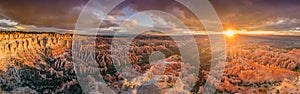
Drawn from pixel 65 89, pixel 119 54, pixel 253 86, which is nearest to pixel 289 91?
pixel 253 86

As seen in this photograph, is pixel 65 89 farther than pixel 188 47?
No

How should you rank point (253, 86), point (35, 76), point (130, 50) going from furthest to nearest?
point (130, 50) → point (35, 76) → point (253, 86)

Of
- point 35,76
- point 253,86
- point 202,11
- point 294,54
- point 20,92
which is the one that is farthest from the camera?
point 35,76

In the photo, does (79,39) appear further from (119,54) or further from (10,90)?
(10,90)

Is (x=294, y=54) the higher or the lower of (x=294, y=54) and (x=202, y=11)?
the lower

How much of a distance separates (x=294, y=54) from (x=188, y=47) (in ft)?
18.2

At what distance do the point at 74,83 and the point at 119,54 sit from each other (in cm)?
708

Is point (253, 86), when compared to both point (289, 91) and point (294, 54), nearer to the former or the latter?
point (289, 91)

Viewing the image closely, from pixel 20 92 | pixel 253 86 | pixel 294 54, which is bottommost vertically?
pixel 20 92

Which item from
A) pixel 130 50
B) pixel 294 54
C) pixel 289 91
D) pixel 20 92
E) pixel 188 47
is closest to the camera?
pixel 289 91

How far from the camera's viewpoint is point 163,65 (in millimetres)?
16266

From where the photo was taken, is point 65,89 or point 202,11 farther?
point 65,89

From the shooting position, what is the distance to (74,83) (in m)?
15.3

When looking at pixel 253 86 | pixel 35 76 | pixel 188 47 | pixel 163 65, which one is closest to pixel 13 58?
pixel 35 76
